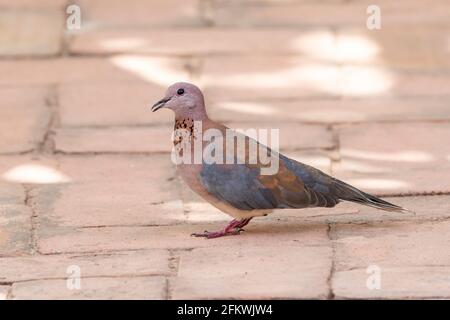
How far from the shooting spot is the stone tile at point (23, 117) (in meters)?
7.61

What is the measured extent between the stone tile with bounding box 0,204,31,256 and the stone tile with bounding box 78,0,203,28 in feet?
12.1

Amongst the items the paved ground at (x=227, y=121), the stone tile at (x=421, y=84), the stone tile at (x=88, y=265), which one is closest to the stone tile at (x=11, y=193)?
the paved ground at (x=227, y=121)

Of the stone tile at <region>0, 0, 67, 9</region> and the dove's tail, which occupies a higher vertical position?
the stone tile at <region>0, 0, 67, 9</region>

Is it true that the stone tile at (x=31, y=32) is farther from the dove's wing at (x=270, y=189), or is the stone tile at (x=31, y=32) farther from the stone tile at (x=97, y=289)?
the stone tile at (x=97, y=289)

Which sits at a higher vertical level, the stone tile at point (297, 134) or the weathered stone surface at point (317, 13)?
the weathered stone surface at point (317, 13)

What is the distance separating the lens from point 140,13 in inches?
404

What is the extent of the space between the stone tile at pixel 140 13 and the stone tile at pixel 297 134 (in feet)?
7.20

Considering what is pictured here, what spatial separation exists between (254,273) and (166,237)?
75 centimetres

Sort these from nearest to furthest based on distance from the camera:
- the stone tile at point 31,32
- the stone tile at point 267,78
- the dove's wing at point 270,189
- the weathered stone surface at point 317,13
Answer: the dove's wing at point 270,189 < the stone tile at point 267,78 < the stone tile at point 31,32 < the weathered stone surface at point 317,13

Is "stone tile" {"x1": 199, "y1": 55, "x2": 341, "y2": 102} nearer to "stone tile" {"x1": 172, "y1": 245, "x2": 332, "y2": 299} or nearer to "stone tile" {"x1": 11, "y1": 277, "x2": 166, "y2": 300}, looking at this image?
"stone tile" {"x1": 172, "y1": 245, "x2": 332, "y2": 299}

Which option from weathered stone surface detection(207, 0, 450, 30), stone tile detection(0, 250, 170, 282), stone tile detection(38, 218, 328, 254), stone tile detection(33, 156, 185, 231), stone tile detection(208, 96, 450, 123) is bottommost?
stone tile detection(0, 250, 170, 282)

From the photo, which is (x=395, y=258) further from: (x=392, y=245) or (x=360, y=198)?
(x=360, y=198)

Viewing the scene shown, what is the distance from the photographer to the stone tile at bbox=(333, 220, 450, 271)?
553cm

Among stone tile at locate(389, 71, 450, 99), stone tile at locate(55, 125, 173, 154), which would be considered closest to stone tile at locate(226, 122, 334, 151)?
stone tile at locate(55, 125, 173, 154)
